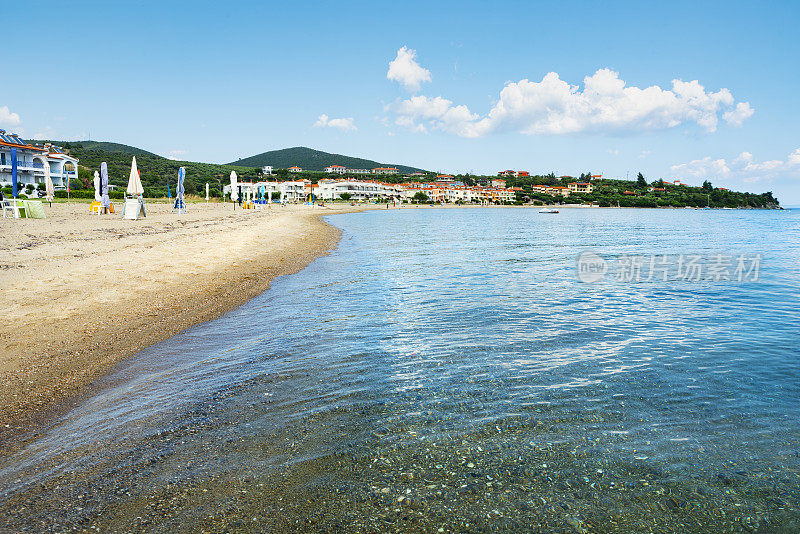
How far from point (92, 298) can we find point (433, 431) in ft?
27.4

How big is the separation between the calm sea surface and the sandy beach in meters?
0.59

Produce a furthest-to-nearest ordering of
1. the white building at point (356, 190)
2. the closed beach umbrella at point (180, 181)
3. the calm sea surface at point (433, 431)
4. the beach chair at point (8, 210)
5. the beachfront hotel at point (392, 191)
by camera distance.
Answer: the white building at point (356, 190)
the beachfront hotel at point (392, 191)
the closed beach umbrella at point (180, 181)
the beach chair at point (8, 210)
the calm sea surface at point (433, 431)

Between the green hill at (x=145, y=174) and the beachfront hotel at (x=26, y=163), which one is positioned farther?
the green hill at (x=145, y=174)

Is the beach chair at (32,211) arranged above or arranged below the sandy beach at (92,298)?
above

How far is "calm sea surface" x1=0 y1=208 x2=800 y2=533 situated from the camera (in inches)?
149

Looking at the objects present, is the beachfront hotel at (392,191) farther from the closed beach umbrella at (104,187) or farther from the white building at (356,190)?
the closed beach umbrella at (104,187)

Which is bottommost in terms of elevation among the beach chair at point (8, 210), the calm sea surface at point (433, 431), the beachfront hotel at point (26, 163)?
the calm sea surface at point (433, 431)

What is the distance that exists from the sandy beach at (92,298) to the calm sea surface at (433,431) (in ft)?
1.94

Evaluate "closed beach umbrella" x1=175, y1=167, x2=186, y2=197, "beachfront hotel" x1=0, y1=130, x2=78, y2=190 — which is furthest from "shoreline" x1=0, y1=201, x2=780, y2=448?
"beachfront hotel" x1=0, y1=130, x2=78, y2=190

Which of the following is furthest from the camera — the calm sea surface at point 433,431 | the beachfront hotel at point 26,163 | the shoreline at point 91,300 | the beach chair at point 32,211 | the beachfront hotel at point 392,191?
the beachfront hotel at point 392,191

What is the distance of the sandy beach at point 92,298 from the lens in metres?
6.20

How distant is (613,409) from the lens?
5762 millimetres

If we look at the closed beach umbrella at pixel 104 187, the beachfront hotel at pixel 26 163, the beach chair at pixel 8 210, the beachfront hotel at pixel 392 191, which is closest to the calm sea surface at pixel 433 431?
the beach chair at pixel 8 210

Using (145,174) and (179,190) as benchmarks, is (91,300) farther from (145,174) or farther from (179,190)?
(145,174)
